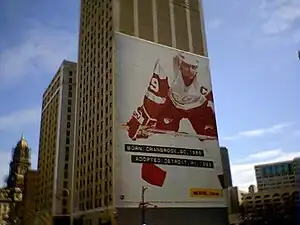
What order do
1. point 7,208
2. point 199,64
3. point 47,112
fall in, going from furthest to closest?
point 7,208
point 47,112
point 199,64

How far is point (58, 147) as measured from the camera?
7250cm

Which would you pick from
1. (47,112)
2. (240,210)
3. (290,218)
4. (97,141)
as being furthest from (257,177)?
(97,141)

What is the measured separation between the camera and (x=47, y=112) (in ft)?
287

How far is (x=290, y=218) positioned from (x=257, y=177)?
Result: 102 m

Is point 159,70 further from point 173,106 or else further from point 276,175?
point 276,175

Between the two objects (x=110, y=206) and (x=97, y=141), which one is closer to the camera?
(x=110, y=206)

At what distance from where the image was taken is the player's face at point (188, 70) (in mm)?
64125

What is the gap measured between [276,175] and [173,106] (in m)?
117

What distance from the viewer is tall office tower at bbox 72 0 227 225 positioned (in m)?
52.6

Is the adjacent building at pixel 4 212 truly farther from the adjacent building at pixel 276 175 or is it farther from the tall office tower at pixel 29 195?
the adjacent building at pixel 276 175

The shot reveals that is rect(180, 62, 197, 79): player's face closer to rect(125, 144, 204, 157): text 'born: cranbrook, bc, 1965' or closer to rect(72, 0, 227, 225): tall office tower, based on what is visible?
rect(72, 0, 227, 225): tall office tower

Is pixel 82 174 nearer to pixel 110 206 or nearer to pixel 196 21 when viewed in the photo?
pixel 110 206

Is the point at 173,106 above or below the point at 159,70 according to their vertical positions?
below

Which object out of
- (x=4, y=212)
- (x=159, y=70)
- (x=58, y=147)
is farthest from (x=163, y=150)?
(x=4, y=212)
